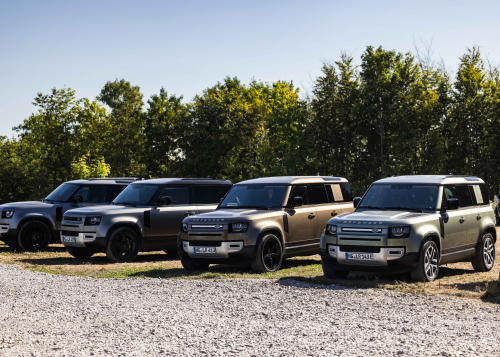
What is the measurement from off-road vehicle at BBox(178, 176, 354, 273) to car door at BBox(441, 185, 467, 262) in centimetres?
304

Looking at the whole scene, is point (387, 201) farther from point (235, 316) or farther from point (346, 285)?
point (235, 316)

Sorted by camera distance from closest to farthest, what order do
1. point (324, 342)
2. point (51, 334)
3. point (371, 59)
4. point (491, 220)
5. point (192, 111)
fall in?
point (324, 342), point (51, 334), point (491, 220), point (371, 59), point (192, 111)

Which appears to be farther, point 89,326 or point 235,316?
point 235,316

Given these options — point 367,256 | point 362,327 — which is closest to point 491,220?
A: point 367,256

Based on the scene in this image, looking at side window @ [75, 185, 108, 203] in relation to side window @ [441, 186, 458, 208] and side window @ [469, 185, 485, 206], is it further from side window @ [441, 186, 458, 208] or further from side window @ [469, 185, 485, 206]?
side window @ [469, 185, 485, 206]

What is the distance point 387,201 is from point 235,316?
4.75 m

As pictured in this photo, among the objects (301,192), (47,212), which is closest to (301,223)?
(301,192)

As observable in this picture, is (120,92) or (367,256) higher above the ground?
(120,92)

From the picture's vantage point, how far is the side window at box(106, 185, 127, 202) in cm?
1742

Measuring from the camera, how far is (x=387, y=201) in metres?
11.2

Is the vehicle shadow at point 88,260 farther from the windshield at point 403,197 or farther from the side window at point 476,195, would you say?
the side window at point 476,195

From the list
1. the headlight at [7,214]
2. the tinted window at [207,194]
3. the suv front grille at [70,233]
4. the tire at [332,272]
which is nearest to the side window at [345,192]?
the tinted window at [207,194]

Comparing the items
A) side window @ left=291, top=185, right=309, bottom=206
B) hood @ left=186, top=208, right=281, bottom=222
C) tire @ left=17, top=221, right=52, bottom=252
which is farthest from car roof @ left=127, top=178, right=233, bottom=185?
side window @ left=291, top=185, right=309, bottom=206

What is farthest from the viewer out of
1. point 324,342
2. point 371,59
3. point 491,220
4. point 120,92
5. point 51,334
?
point 120,92
